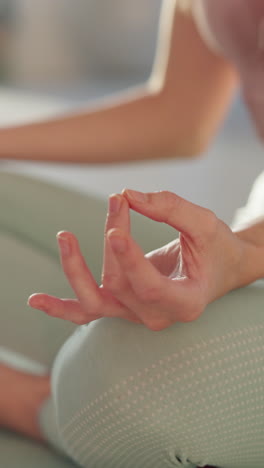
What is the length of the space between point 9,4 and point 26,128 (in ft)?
11.4

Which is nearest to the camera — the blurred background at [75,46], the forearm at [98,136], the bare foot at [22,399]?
the bare foot at [22,399]

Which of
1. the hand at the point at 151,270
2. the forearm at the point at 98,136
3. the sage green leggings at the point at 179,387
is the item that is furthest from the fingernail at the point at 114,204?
the forearm at the point at 98,136

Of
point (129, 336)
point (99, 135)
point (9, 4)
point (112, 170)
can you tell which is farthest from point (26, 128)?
point (9, 4)

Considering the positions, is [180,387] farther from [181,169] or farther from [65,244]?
[181,169]

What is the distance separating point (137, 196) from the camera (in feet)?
1.56

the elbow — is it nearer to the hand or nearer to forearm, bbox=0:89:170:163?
forearm, bbox=0:89:170:163

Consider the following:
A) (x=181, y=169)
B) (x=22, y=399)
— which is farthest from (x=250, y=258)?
(x=181, y=169)

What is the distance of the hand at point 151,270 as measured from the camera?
45cm

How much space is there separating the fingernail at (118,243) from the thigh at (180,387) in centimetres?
12

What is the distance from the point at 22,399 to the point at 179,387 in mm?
272

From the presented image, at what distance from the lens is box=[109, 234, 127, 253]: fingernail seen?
44 cm

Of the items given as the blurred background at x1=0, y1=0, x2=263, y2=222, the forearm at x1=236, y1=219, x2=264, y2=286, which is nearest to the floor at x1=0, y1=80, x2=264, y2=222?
the blurred background at x1=0, y1=0, x2=263, y2=222

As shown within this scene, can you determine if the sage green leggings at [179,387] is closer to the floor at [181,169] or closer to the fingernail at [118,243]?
the fingernail at [118,243]

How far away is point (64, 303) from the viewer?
0.50m
